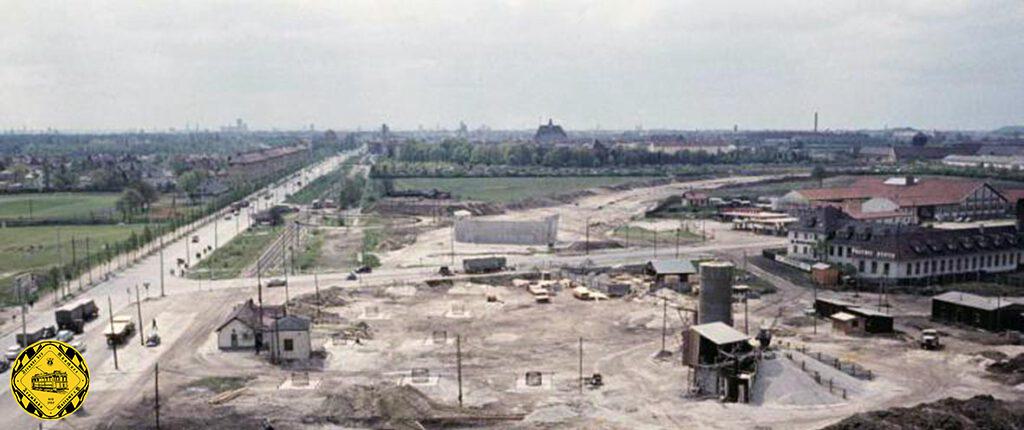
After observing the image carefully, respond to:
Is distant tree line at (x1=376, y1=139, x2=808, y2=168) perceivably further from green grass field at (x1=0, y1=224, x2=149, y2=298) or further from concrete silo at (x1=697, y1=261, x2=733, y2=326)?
concrete silo at (x1=697, y1=261, x2=733, y2=326)

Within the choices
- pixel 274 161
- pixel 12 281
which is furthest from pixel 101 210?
pixel 274 161

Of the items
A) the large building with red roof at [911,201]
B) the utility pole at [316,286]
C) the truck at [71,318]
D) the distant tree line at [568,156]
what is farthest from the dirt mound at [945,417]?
the distant tree line at [568,156]

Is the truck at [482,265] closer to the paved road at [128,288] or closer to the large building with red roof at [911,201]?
the paved road at [128,288]

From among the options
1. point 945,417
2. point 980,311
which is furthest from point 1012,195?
point 945,417

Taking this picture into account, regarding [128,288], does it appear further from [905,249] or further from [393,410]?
[905,249]

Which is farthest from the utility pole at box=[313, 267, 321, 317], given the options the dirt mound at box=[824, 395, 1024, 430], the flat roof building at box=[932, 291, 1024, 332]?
the flat roof building at box=[932, 291, 1024, 332]
